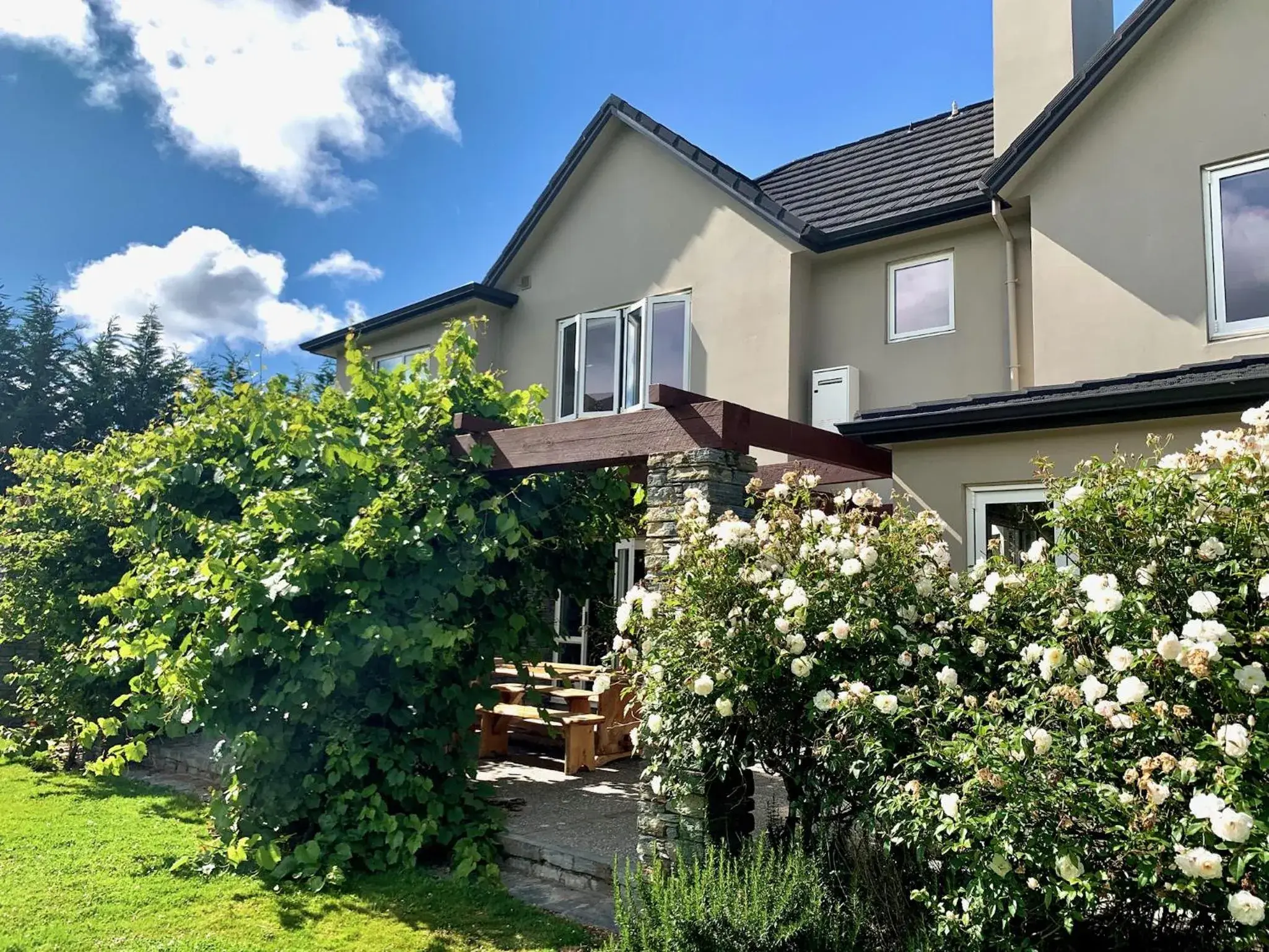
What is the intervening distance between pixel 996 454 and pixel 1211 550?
3664 millimetres

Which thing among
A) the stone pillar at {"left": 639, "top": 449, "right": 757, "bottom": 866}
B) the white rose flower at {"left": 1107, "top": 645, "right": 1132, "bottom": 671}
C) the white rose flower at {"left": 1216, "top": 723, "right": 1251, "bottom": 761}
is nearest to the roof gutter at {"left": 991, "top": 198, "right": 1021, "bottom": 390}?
the stone pillar at {"left": 639, "top": 449, "right": 757, "bottom": 866}

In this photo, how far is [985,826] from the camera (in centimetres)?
356

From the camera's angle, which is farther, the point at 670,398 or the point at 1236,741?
the point at 670,398

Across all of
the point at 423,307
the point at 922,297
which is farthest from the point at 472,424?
the point at 423,307

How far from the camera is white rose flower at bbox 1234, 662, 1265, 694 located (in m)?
3.36

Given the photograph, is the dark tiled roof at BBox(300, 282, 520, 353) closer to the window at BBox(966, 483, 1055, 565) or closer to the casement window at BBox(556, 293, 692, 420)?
the casement window at BBox(556, 293, 692, 420)

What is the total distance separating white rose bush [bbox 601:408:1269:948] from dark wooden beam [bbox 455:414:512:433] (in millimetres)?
2497

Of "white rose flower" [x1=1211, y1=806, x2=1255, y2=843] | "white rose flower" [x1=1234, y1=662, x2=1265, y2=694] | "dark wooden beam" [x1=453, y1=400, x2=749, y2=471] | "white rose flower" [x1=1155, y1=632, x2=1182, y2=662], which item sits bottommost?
"white rose flower" [x1=1211, y1=806, x2=1255, y2=843]

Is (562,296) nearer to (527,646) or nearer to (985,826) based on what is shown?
(527,646)

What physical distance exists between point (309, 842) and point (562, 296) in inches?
391

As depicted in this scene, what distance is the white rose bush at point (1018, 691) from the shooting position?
335 centimetres

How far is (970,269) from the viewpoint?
10867 mm

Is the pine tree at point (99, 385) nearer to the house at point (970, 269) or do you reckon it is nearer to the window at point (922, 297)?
the house at point (970, 269)

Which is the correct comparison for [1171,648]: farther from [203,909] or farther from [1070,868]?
[203,909]
